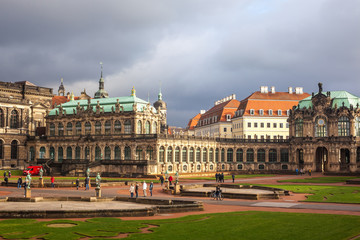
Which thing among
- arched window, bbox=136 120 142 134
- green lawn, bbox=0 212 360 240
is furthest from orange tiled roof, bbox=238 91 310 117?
green lawn, bbox=0 212 360 240

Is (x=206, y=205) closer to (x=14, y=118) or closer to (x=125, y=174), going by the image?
(x=125, y=174)

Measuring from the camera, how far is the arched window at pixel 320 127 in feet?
391

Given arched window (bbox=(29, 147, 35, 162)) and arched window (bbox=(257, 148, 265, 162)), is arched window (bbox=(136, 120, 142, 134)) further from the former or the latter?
arched window (bbox=(257, 148, 265, 162))

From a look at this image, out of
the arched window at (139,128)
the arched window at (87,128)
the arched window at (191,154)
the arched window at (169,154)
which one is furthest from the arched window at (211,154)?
the arched window at (87,128)

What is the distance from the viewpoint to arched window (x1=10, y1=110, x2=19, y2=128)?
408 ft

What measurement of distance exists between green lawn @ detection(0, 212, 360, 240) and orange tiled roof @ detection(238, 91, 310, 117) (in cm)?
12074

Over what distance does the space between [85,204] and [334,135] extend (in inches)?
3466

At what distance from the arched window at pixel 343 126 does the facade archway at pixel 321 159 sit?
769cm

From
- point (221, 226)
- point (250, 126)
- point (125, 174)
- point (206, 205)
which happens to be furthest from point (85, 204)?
point (250, 126)

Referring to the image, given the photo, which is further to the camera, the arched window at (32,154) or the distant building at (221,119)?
the distant building at (221,119)

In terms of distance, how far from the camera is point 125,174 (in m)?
99.1

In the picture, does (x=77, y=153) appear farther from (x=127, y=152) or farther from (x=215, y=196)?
(x=215, y=196)

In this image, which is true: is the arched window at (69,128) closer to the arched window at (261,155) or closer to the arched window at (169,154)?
the arched window at (169,154)

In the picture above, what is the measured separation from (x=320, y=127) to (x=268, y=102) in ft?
129
